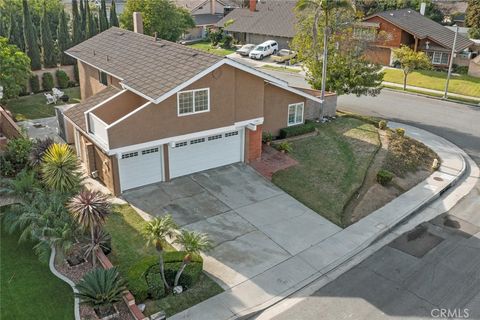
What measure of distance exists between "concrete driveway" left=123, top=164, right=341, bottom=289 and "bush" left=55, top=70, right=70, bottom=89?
22088 mm

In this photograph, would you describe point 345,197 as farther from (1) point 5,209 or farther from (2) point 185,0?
(2) point 185,0

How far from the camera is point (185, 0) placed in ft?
262

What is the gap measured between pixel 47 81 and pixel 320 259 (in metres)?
30.0

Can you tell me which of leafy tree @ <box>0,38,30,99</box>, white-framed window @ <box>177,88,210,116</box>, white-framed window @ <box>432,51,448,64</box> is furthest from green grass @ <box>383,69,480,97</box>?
leafy tree @ <box>0,38,30,99</box>

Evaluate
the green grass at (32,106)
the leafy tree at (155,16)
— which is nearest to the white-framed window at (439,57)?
the leafy tree at (155,16)

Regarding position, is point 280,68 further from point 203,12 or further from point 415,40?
point 203,12

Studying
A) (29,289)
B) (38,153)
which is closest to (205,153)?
(38,153)

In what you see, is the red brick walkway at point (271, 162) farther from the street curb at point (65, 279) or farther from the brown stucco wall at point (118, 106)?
the street curb at point (65, 279)

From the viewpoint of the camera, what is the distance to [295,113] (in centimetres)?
2931

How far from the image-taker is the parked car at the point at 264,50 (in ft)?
180

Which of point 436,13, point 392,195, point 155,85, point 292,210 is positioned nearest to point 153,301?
point 292,210

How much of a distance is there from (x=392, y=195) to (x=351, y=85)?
1192 cm

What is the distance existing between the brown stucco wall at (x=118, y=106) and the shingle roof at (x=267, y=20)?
38.5 m

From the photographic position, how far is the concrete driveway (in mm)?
17114
